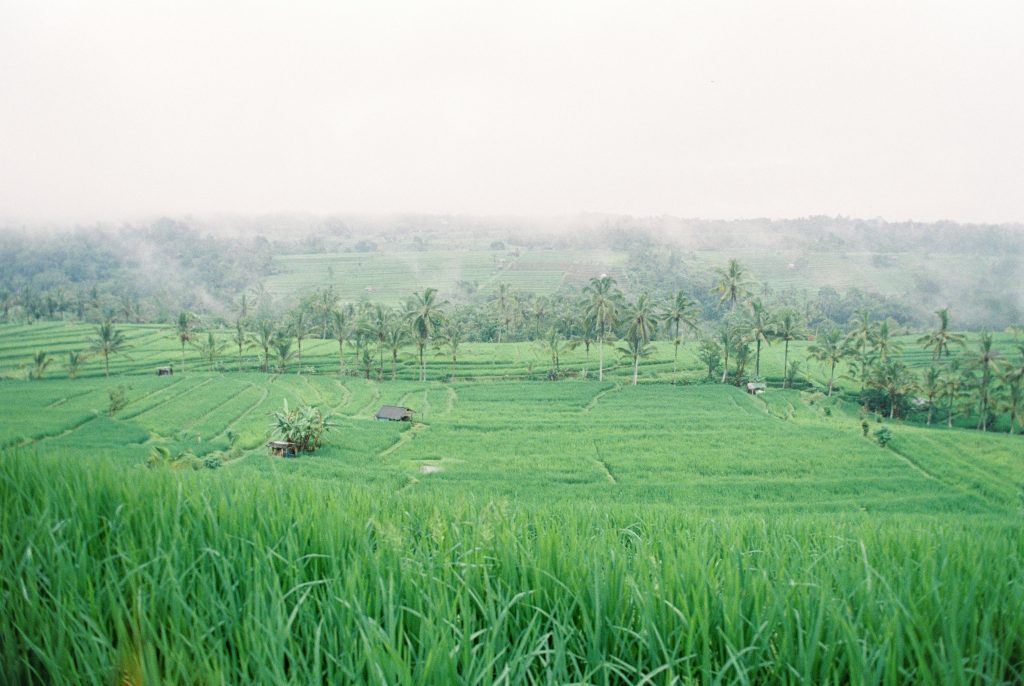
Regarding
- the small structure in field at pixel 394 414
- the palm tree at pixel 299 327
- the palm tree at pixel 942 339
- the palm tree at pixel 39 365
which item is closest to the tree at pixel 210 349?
the palm tree at pixel 299 327

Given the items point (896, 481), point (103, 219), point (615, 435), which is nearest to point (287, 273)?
point (103, 219)

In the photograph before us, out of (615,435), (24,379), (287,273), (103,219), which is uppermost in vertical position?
(103,219)

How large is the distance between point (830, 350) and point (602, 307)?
8.48 metres

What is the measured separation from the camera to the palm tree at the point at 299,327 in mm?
22672

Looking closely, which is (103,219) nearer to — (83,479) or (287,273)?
(287,273)

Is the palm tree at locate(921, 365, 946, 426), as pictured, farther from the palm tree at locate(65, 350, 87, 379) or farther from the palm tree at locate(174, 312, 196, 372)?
the palm tree at locate(65, 350, 87, 379)

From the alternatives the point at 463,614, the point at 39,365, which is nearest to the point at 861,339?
the point at 463,614

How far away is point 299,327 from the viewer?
75.7ft

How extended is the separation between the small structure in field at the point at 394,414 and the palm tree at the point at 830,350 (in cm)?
1476

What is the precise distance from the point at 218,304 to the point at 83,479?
28334mm

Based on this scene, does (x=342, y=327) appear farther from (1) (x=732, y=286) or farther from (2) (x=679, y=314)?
(1) (x=732, y=286)

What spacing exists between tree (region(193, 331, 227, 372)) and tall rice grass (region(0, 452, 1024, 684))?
22.1 m

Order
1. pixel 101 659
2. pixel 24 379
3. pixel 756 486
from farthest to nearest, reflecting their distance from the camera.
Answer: pixel 24 379, pixel 756 486, pixel 101 659

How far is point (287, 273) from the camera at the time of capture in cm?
3012
